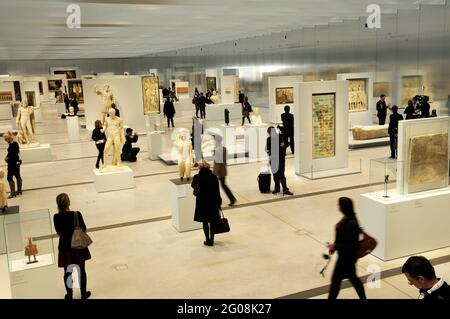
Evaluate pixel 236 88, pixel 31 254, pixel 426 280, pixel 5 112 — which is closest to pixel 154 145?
pixel 31 254

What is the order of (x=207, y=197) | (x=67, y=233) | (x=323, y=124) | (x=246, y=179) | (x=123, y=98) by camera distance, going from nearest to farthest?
(x=67, y=233), (x=207, y=197), (x=246, y=179), (x=323, y=124), (x=123, y=98)

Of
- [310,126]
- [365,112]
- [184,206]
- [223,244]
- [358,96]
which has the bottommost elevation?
[223,244]

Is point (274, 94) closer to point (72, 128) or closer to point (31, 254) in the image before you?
point (72, 128)

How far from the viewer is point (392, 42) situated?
21.6m

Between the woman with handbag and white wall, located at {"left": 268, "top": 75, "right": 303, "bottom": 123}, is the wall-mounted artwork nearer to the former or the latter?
white wall, located at {"left": 268, "top": 75, "right": 303, "bottom": 123}

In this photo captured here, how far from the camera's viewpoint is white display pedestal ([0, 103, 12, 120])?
3334 cm

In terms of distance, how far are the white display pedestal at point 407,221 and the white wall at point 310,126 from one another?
5653 millimetres

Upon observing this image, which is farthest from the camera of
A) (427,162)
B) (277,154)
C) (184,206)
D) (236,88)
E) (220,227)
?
(236,88)

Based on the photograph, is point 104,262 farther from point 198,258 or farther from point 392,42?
point 392,42

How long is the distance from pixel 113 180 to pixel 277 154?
458 cm

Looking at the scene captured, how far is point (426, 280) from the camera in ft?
11.8
